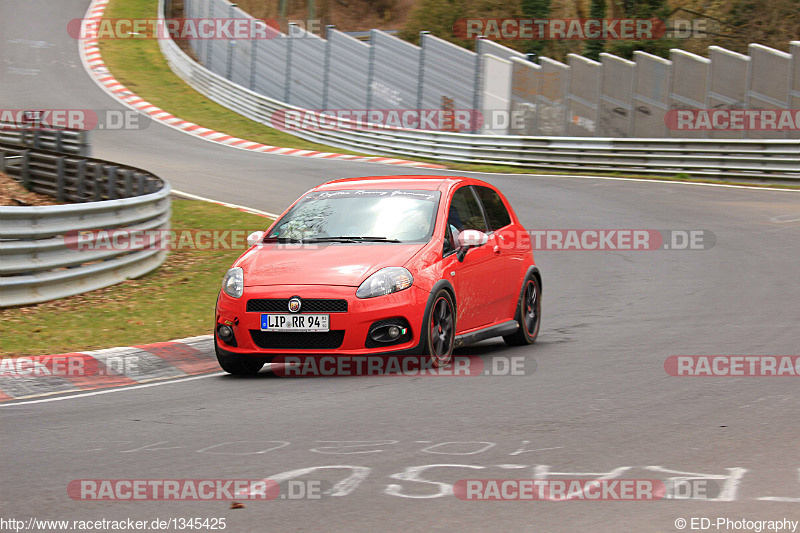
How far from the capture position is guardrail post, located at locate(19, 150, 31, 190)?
20438mm

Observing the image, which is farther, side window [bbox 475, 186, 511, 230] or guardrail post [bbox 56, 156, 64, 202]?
guardrail post [bbox 56, 156, 64, 202]

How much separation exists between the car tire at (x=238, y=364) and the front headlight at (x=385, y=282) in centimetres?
106

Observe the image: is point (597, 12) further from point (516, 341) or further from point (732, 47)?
point (516, 341)

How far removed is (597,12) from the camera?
3859 centimetres

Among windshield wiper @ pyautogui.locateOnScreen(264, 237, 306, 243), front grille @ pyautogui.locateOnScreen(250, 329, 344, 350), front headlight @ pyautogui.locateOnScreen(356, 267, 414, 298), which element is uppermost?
windshield wiper @ pyautogui.locateOnScreen(264, 237, 306, 243)

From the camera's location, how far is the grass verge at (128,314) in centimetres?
1034

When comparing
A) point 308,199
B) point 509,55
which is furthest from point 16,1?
point 308,199

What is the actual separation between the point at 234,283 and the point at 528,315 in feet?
10.6

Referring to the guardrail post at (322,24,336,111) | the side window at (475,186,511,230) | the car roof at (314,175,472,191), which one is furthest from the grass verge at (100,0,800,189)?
the car roof at (314,175,472,191)

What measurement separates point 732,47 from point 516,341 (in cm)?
3087

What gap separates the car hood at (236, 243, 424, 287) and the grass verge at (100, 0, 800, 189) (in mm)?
19136

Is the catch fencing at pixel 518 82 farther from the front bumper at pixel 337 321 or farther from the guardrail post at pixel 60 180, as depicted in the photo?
the front bumper at pixel 337 321

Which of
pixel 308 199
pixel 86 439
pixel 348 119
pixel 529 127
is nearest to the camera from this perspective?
pixel 86 439

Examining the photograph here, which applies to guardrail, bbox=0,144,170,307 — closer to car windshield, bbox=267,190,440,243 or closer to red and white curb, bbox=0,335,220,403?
red and white curb, bbox=0,335,220,403
